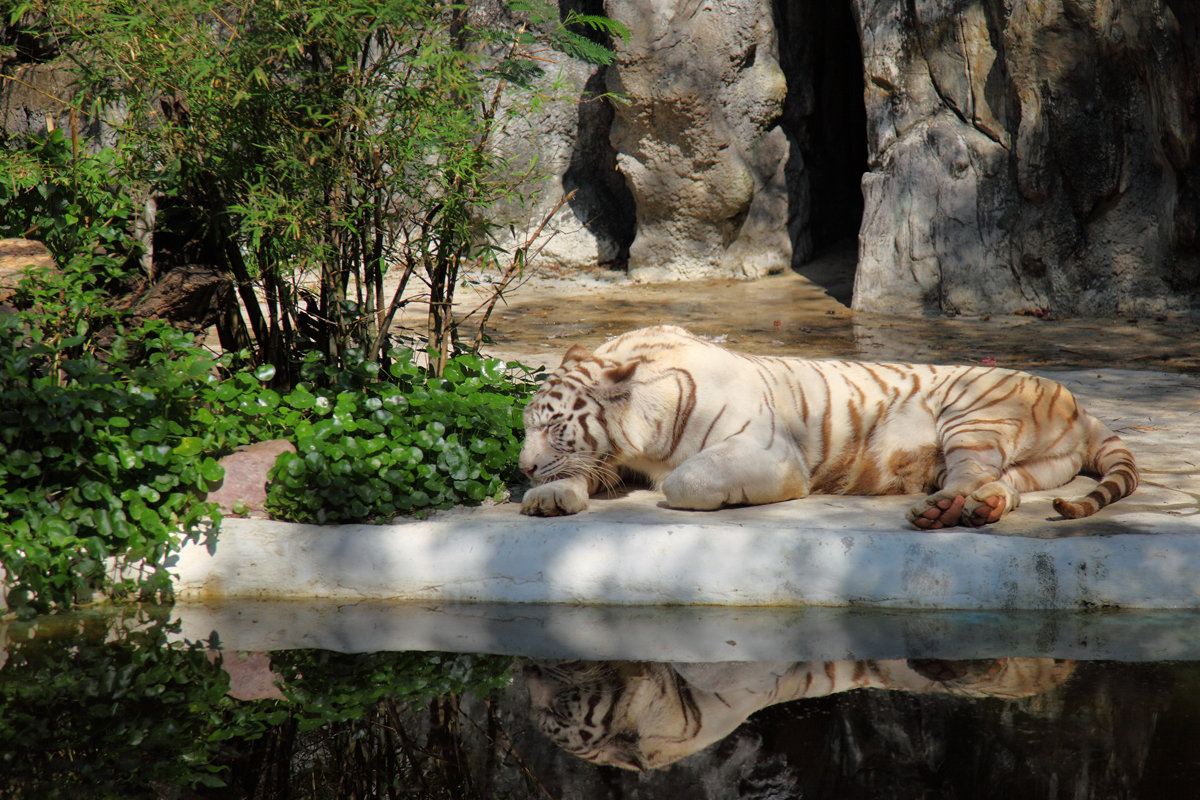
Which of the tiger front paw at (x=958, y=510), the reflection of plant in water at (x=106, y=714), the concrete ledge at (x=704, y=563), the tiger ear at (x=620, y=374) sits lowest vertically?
the reflection of plant in water at (x=106, y=714)

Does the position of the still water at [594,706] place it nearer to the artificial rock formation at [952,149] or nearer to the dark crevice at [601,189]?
the artificial rock formation at [952,149]

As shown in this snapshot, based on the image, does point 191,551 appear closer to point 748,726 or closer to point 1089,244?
point 748,726

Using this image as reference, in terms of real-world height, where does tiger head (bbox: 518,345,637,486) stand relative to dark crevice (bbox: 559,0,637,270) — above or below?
below

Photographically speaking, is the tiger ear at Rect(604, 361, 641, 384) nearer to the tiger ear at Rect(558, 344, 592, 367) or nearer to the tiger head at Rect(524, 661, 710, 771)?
the tiger ear at Rect(558, 344, 592, 367)

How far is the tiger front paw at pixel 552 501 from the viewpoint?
370 cm

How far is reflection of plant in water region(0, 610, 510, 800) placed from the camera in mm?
2453

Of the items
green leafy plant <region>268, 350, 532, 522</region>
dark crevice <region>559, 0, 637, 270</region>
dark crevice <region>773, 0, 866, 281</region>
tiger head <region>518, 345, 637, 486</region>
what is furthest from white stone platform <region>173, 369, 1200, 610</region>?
dark crevice <region>559, 0, 637, 270</region>

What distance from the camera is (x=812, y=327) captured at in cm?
928

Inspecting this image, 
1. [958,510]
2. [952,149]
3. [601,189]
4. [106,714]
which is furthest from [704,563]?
[601,189]

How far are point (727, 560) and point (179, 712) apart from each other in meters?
1.62

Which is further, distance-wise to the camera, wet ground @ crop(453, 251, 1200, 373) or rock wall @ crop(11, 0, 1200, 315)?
rock wall @ crop(11, 0, 1200, 315)

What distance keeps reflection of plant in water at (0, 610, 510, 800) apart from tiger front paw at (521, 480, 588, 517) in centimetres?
74

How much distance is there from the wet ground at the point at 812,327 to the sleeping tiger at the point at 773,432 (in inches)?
85.6

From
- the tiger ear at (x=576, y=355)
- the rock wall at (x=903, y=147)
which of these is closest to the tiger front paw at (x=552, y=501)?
the tiger ear at (x=576, y=355)
